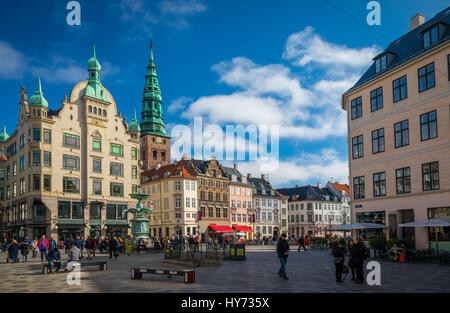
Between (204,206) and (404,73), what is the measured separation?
51.0 metres

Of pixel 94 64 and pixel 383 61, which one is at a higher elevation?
pixel 94 64

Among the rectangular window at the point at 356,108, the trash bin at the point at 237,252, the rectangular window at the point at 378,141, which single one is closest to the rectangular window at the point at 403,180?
the rectangular window at the point at 378,141

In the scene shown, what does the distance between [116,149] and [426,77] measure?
41.3 metres

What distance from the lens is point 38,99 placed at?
5066cm

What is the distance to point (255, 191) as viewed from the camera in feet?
296

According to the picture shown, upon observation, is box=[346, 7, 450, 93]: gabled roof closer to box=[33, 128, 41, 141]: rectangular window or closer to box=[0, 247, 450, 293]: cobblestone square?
box=[0, 247, 450, 293]: cobblestone square

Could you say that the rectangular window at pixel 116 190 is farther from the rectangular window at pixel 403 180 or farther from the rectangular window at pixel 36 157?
the rectangular window at pixel 403 180

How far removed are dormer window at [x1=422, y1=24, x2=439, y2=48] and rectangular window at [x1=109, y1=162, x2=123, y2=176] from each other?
135 feet

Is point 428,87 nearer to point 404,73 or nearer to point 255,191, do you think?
point 404,73

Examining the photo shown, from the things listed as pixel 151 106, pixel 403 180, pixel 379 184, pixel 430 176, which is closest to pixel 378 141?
pixel 379 184

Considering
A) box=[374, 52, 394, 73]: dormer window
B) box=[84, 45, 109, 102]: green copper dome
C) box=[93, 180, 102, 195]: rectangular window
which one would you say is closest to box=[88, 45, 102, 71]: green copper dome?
box=[84, 45, 109, 102]: green copper dome

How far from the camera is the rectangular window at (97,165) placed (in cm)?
5497

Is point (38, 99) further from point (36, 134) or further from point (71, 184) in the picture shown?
point (71, 184)

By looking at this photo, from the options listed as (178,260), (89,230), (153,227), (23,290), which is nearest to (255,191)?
(153,227)
